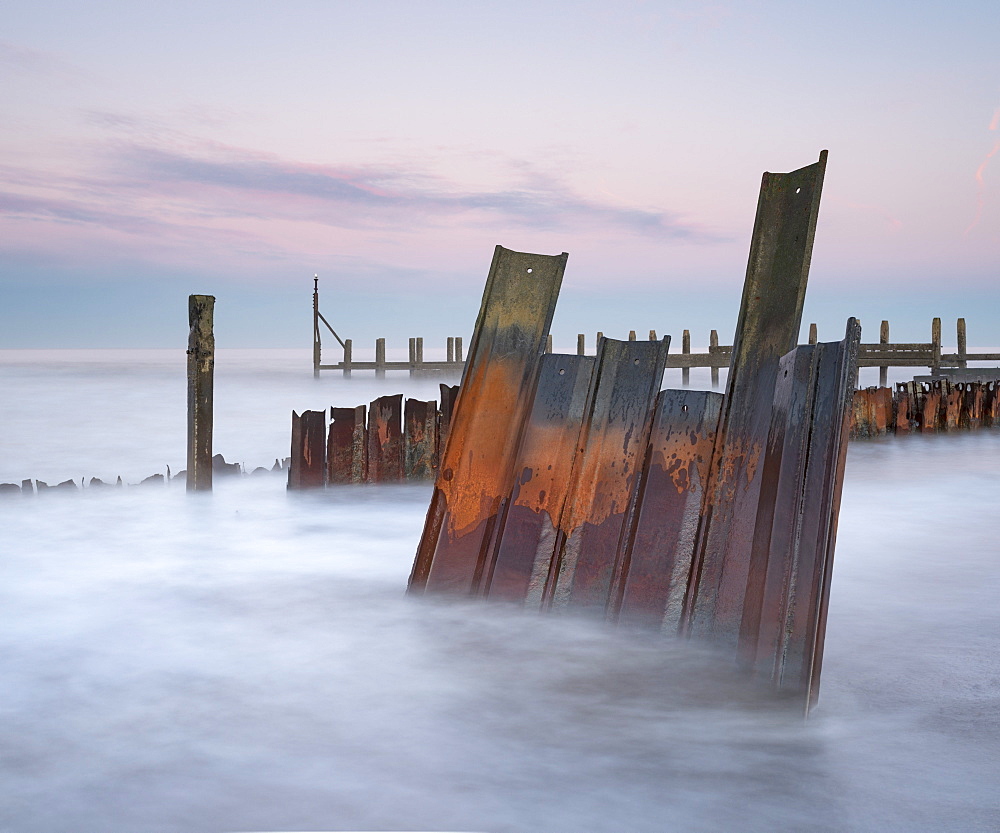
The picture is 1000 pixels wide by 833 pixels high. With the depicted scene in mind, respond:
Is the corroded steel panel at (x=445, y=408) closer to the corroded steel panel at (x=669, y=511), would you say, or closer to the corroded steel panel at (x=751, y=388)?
the corroded steel panel at (x=669, y=511)

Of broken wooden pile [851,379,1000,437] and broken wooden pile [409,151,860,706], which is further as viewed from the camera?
broken wooden pile [851,379,1000,437]

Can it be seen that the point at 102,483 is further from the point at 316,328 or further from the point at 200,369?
the point at 316,328

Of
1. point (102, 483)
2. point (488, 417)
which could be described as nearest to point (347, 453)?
point (102, 483)

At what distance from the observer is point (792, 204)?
11.2ft

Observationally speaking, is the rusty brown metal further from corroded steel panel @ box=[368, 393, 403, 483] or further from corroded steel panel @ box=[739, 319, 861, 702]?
corroded steel panel @ box=[739, 319, 861, 702]

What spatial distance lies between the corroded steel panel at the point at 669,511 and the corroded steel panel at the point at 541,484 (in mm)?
330

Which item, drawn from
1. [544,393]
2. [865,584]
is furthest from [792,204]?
[865,584]

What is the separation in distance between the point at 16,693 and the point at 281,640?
2.87ft

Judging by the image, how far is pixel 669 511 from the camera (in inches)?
132

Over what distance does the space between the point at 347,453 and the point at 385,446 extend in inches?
11.8

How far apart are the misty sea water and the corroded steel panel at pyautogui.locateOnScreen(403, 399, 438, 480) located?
205 cm

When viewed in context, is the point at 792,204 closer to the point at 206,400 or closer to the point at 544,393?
the point at 544,393

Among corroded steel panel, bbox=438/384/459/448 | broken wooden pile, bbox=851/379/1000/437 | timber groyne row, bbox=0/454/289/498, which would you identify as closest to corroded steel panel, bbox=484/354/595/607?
corroded steel panel, bbox=438/384/459/448

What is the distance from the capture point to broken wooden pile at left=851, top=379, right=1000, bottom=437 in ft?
36.3
